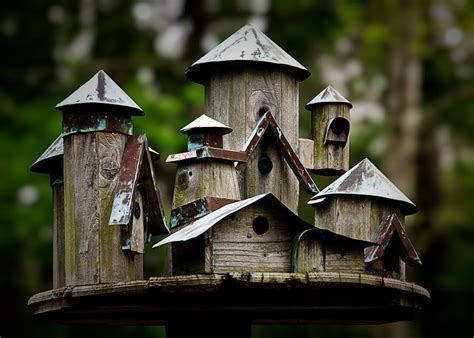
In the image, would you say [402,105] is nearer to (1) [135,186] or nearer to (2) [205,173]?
(2) [205,173]

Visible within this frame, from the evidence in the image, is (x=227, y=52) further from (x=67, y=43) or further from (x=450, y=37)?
(x=450, y=37)

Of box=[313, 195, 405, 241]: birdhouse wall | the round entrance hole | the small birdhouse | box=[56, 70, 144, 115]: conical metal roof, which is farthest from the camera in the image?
box=[313, 195, 405, 241]: birdhouse wall

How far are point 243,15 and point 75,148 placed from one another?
10.8 meters

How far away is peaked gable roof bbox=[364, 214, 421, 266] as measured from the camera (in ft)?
16.9

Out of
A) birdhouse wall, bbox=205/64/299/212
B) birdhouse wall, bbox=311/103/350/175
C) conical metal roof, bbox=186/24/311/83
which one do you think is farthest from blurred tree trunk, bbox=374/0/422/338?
conical metal roof, bbox=186/24/311/83

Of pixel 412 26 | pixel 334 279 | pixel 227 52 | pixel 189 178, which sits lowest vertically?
pixel 334 279

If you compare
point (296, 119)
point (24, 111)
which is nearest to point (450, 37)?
point (24, 111)

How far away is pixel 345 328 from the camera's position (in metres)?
17.9

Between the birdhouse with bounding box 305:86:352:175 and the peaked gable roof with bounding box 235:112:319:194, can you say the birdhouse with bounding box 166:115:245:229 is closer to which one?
the peaked gable roof with bounding box 235:112:319:194

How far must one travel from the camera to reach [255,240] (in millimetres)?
4824

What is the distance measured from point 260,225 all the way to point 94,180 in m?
0.73

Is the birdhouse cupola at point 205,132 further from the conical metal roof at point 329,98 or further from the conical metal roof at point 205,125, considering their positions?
the conical metal roof at point 329,98

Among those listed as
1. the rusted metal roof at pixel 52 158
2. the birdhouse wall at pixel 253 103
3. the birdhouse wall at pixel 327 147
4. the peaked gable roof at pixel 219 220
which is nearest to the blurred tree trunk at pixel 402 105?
the birdhouse wall at pixel 327 147

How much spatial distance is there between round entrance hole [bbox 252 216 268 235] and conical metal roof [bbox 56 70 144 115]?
2.42ft
